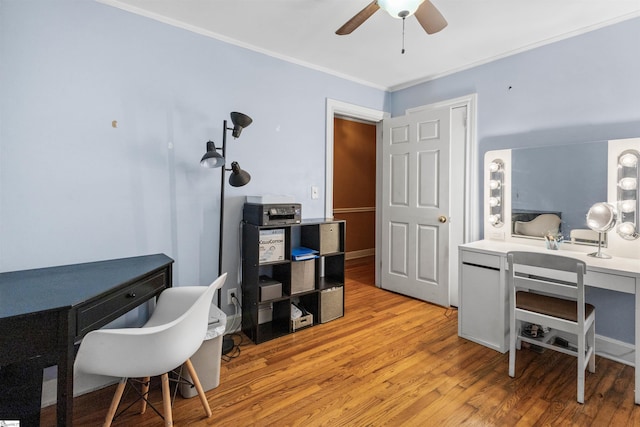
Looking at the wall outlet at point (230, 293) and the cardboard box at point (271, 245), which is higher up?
the cardboard box at point (271, 245)

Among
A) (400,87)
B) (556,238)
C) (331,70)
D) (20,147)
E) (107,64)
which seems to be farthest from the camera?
(400,87)

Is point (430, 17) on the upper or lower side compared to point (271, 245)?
upper

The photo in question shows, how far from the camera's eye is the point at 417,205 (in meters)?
3.34

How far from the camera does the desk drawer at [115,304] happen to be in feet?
4.28

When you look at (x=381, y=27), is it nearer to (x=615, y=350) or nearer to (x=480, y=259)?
(x=480, y=259)

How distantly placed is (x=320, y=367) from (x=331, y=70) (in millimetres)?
2715

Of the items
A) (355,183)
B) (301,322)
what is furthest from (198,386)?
(355,183)

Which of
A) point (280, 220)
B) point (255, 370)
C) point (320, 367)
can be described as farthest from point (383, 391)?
point (280, 220)

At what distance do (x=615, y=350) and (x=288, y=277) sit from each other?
245 cm

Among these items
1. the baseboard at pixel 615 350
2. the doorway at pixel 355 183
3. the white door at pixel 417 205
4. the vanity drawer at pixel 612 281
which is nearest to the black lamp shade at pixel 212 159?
the white door at pixel 417 205

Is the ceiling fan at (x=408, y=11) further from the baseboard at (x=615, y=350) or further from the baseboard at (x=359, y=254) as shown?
the baseboard at (x=359, y=254)

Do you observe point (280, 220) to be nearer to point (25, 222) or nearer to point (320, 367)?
point (320, 367)

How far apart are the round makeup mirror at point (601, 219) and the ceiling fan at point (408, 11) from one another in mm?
1679

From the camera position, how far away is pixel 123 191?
82.4 inches
